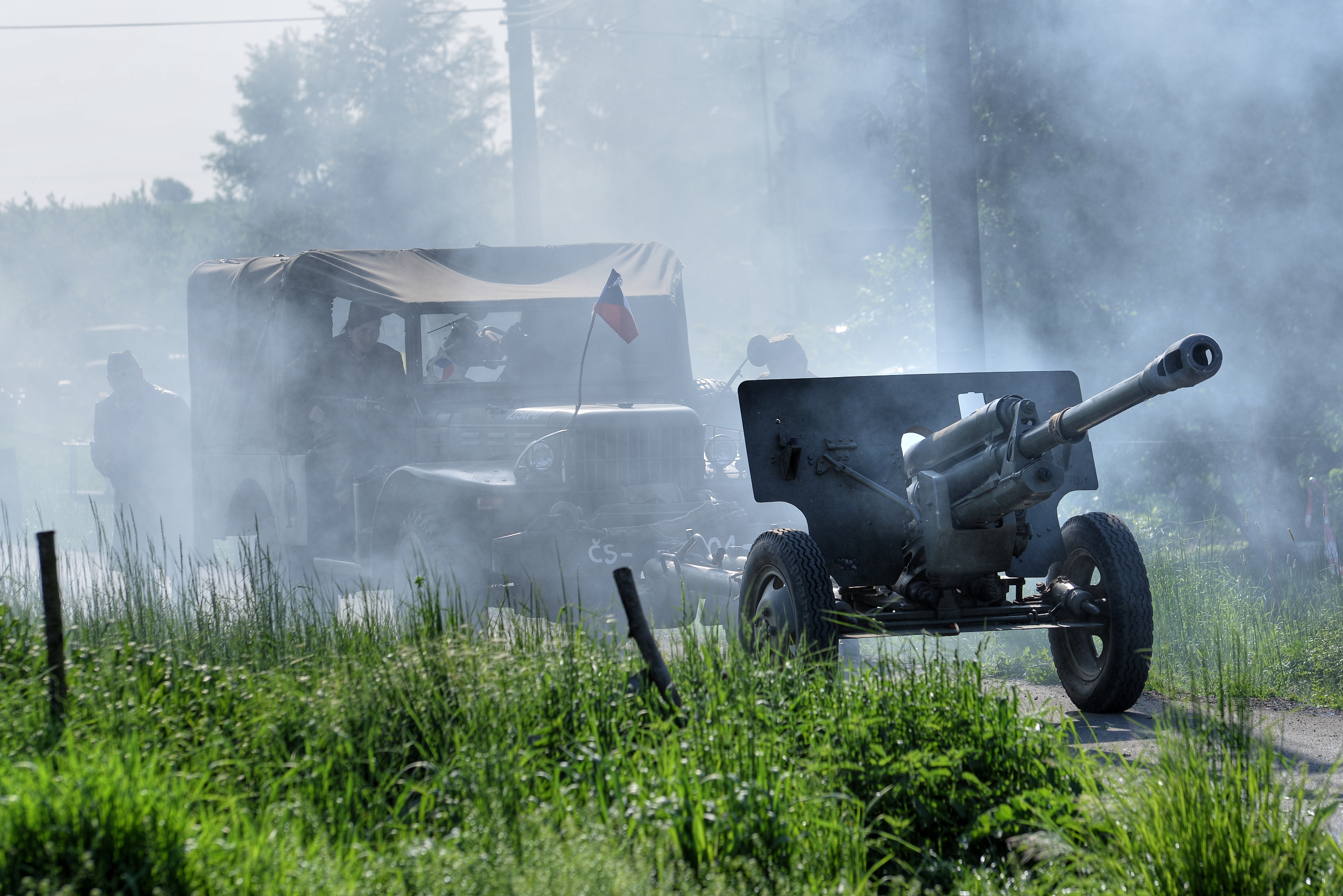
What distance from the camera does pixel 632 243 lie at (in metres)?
8.94

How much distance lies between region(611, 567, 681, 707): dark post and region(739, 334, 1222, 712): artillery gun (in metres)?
0.92

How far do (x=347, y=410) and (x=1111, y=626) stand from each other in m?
4.86

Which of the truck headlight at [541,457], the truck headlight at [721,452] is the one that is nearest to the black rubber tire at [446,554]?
the truck headlight at [541,457]

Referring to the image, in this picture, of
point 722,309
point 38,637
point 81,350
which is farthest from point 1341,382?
point 81,350

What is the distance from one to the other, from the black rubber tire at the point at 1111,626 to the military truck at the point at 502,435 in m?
1.57

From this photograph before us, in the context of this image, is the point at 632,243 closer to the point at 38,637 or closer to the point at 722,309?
the point at 38,637

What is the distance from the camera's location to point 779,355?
30.5ft

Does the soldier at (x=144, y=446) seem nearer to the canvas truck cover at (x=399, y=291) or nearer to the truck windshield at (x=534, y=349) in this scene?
the canvas truck cover at (x=399, y=291)

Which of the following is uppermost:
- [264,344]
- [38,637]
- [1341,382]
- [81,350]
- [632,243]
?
[81,350]

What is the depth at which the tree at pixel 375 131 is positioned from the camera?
3553 centimetres

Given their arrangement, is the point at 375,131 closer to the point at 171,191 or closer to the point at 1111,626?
the point at 1111,626

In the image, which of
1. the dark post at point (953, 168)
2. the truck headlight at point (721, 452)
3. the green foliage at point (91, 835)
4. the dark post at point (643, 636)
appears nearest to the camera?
the green foliage at point (91, 835)

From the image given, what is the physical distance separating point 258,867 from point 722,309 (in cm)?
4071

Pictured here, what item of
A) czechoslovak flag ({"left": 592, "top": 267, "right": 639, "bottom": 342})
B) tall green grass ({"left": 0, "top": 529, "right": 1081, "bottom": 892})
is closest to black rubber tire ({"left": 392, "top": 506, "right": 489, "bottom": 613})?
czechoslovak flag ({"left": 592, "top": 267, "right": 639, "bottom": 342})
